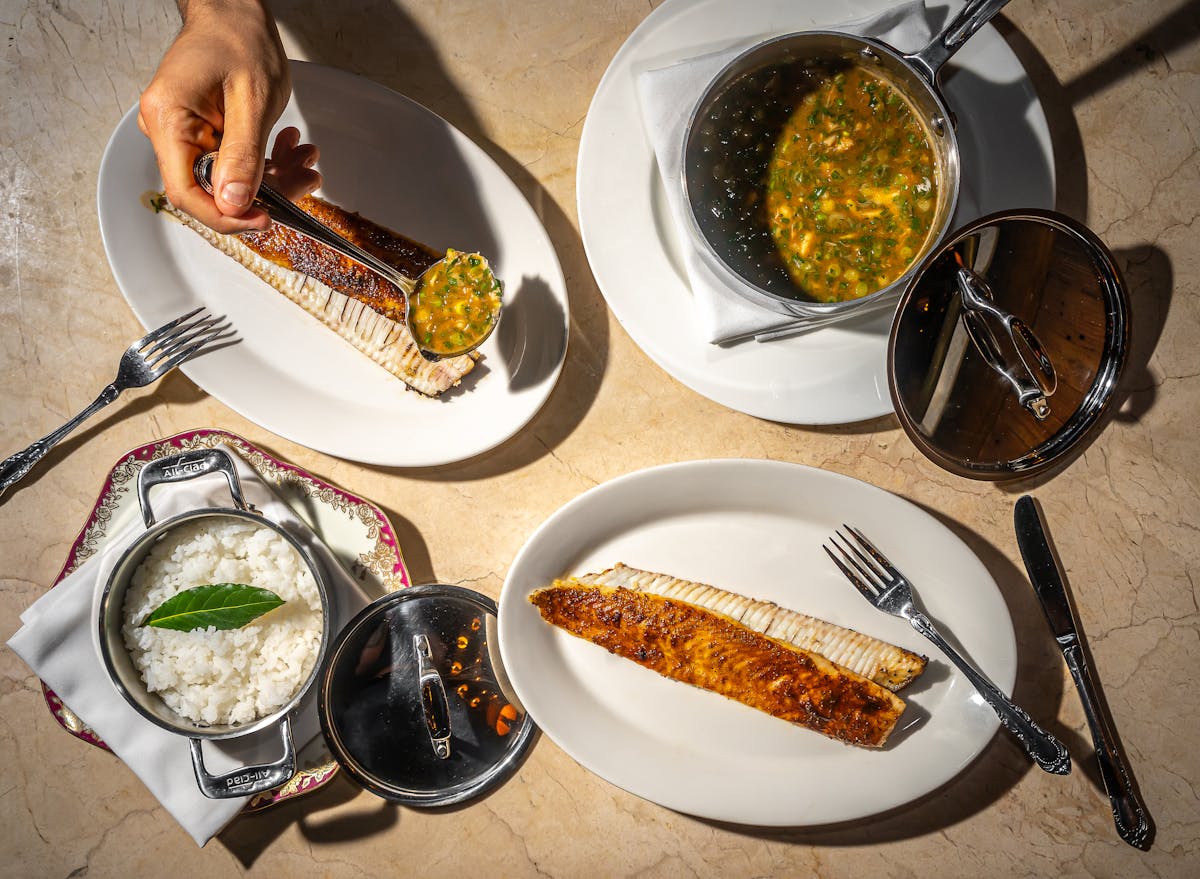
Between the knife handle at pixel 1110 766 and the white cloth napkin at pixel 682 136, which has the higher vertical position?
the white cloth napkin at pixel 682 136

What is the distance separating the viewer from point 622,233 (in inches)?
70.8

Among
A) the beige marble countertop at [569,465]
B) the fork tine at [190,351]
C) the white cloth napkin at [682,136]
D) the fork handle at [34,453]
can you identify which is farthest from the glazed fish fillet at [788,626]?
the fork handle at [34,453]

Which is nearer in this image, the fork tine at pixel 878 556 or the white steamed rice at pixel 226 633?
the white steamed rice at pixel 226 633

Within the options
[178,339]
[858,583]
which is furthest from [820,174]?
[178,339]

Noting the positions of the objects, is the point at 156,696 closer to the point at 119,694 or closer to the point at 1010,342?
the point at 119,694

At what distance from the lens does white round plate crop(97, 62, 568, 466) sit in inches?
73.2

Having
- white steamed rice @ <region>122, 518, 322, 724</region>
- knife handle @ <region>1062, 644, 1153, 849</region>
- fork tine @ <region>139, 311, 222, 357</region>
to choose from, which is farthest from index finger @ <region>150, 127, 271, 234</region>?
knife handle @ <region>1062, 644, 1153, 849</region>

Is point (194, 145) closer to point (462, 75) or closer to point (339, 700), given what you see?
point (462, 75)

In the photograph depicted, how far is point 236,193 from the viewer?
150 cm

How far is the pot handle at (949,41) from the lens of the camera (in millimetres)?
1525

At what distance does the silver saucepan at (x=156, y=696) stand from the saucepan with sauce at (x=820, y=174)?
1.25 m

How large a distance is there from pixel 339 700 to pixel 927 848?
160 centimetres

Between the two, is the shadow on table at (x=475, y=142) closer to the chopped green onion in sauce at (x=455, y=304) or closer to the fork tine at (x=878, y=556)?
the chopped green onion in sauce at (x=455, y=304)

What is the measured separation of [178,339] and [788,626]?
173cm
